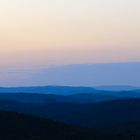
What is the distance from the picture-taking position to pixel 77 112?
74.8 m

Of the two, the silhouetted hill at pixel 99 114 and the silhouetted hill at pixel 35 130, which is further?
the silhouetted hill at pixel 99 114

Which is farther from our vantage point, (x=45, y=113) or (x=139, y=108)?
(x=45, y=113)

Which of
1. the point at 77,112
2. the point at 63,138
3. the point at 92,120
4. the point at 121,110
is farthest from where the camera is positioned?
the point at 77,112

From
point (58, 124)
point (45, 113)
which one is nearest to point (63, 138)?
point (58, 124)

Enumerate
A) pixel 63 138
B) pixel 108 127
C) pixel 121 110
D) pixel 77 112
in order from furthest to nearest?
pixel 77 112
pixel 121 110
pixel 108 127
pixel 63 138

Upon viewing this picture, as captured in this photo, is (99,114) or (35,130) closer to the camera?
(35,130)

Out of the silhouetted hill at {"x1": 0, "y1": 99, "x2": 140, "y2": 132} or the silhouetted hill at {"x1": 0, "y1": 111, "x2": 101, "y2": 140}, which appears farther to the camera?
the silhouetted hill at {"x1": 0, "y1": 99, "x2": 140, "y2": 132}

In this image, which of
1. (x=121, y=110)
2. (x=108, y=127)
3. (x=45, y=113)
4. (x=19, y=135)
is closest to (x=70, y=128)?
(x=19, y=135)

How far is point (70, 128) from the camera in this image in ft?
123

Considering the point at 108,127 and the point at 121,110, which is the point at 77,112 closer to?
the point at 121,110

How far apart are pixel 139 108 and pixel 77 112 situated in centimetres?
848

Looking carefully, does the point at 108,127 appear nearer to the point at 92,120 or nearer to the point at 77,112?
the point at 92,120

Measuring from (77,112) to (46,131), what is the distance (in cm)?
3892

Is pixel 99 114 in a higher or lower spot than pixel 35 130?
higher
